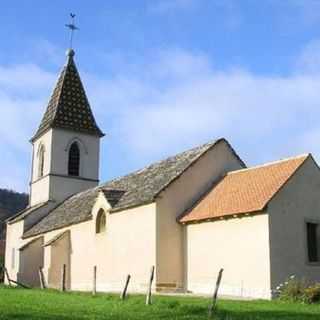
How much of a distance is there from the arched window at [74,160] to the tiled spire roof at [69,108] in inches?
55.9

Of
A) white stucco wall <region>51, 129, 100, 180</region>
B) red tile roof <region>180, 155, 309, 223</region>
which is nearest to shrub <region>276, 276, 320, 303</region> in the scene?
red tile roof <region>180, 155, 309, 223</region>

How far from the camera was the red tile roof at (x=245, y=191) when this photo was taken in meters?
23.3

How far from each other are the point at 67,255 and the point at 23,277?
5.95 meters

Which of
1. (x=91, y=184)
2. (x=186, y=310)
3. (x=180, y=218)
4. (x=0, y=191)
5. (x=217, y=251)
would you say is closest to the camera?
(x=186, y=310)

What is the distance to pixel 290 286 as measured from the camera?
835 inches

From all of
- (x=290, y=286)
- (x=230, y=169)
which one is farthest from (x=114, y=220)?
(x=290, y=286)

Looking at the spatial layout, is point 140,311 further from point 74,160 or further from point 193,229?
point 74,160

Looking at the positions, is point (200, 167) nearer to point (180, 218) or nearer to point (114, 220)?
point (180, 218)

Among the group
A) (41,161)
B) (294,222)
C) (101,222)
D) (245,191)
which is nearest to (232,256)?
(294,222)

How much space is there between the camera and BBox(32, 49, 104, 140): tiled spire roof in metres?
45.7

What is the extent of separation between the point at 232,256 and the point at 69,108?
26228 mm

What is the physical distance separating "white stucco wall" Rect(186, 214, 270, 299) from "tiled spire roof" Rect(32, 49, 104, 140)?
21686 mm

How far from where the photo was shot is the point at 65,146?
149 ft

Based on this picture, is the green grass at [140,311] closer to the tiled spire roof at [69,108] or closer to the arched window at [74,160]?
the arched window at [74,160]
